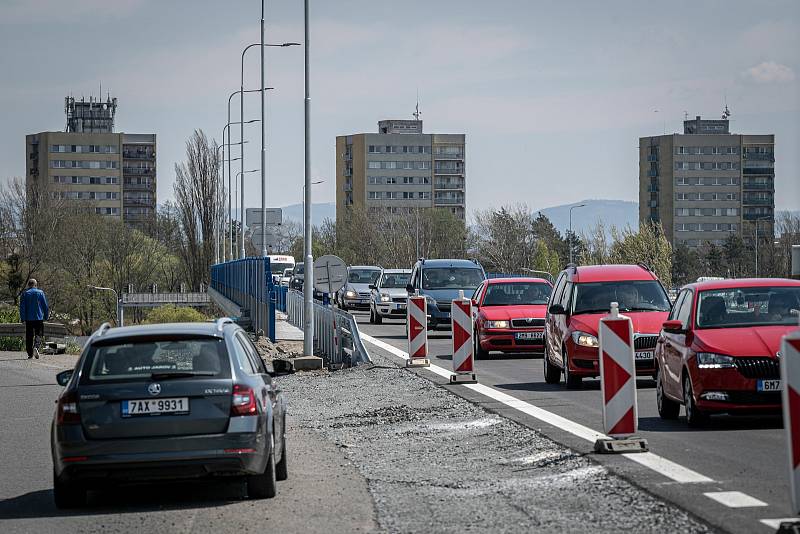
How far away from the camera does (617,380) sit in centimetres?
1098

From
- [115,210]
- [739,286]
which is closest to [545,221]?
[115,210]

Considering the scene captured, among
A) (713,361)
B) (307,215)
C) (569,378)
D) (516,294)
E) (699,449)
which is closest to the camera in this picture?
(699,449)

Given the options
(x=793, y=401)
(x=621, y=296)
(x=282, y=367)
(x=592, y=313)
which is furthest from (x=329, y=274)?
(x=793, y=401)

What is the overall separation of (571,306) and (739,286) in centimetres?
523

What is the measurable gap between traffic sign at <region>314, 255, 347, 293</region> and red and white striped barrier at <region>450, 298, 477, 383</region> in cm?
898

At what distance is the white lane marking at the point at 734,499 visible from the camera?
8.24 meters

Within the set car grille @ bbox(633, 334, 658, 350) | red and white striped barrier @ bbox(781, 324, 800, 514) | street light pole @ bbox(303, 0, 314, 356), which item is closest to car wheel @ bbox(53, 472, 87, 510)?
red and white striped barrier @ bbox(781, 324, 800, 514)

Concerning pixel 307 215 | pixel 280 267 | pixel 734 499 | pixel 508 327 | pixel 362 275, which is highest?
pixel 307 215

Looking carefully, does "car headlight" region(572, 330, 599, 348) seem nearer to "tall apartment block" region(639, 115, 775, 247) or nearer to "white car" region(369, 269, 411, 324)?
"white car" region(369, 269, 411, 324)

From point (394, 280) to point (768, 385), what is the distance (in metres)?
33.5

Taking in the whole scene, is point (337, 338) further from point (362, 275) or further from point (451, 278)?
point (362, 275)

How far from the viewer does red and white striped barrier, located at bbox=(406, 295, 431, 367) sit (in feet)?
72.9

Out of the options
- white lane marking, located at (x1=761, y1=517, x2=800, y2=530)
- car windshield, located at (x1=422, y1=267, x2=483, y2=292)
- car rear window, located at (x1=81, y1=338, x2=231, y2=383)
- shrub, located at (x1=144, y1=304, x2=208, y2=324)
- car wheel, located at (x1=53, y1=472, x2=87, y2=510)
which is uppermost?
car windshield, located at (x1=422, y1=267, x2=483, y2=292)

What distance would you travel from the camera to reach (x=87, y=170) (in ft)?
594
